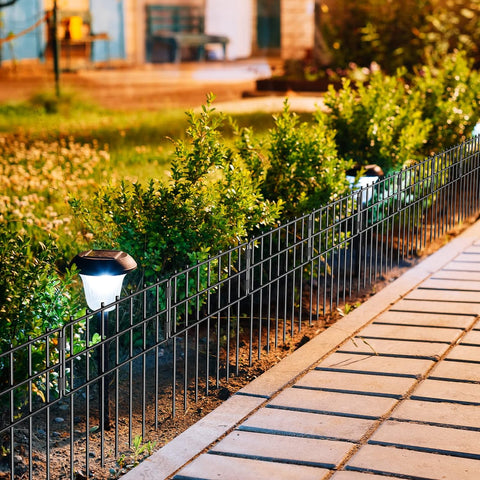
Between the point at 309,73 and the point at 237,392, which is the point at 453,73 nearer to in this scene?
the point at 237,392

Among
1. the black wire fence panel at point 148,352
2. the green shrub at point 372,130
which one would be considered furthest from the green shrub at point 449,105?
the black wire fence panel at point 148,352

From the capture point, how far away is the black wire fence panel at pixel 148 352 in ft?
15.1

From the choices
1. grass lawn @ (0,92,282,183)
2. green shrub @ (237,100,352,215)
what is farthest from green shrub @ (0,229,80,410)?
grass lawn @ (0,92,282,183)

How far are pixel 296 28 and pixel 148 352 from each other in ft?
59.3

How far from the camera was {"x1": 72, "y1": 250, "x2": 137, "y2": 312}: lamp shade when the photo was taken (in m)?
4.95

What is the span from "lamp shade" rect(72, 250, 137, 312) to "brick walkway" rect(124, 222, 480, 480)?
830mm

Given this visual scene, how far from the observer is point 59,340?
4.30 metres

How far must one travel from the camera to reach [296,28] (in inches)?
913

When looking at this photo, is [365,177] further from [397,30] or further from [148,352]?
[397,30]

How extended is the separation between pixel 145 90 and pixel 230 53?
2301 mm

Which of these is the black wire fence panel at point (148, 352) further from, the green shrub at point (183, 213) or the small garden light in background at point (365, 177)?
the small garden light in background at point (365, 177)

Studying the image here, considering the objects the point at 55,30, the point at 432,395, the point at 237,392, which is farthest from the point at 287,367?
the point at 55,30

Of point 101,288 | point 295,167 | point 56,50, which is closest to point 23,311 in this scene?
point 101,288

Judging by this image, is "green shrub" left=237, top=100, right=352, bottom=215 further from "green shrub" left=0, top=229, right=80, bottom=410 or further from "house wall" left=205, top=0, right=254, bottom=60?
"house wall" left=205, top=0, right=254, bottom=60
